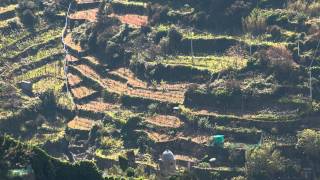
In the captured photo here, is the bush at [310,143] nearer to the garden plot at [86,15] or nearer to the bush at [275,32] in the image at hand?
the bush at [275,32]

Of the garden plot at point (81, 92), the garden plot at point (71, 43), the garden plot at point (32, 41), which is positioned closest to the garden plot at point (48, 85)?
the garden plot at point (81, 92)

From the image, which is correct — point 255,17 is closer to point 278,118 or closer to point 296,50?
point 296,50

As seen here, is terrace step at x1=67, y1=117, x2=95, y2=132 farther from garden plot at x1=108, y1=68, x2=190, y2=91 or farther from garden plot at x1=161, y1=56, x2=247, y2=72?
garden plot at x1=161, y1=56, x2=247, y2=72

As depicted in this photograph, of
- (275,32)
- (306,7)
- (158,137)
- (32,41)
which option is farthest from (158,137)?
(32,41)

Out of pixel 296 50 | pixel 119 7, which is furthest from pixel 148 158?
pixel 119 7

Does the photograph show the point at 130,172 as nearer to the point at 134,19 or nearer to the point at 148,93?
the point at 148,93
